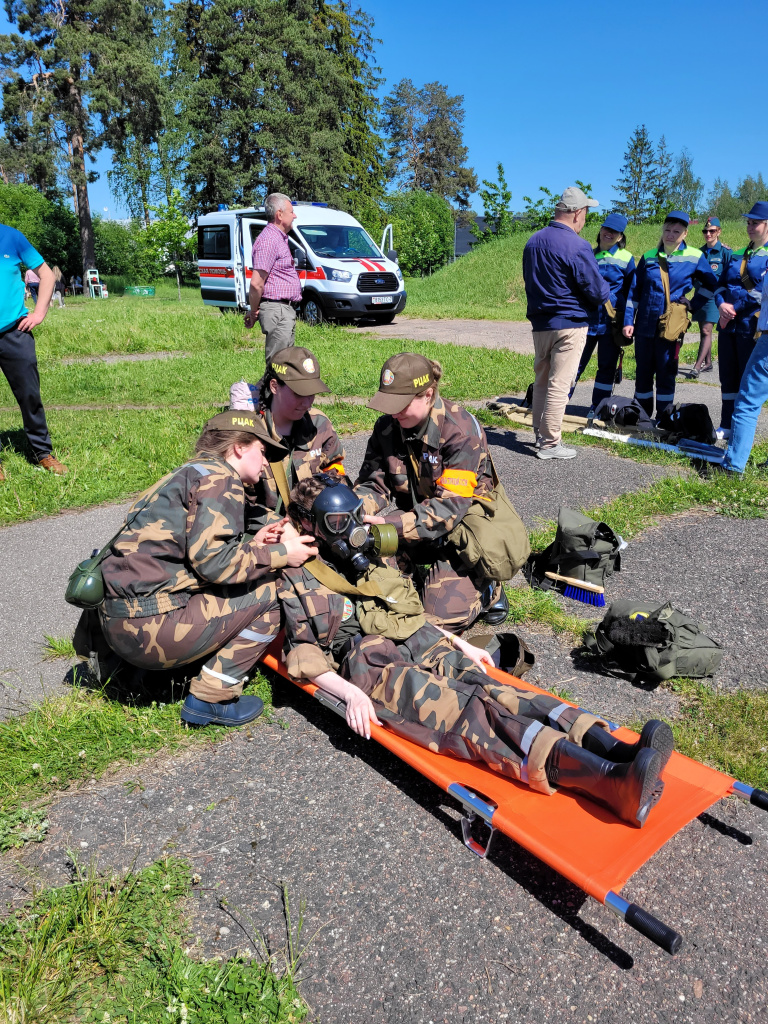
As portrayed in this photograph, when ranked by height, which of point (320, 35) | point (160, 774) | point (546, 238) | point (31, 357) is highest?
point (320, 35)

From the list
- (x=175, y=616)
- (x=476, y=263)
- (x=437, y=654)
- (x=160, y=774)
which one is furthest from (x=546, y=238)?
(x=476, y=263)

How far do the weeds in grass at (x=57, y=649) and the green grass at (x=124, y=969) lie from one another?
1721mm

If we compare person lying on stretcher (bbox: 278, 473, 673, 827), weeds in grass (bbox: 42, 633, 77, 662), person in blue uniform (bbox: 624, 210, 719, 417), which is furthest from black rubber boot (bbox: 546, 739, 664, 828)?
person in blue uniform (bbox: 624, 210, 719, 417)

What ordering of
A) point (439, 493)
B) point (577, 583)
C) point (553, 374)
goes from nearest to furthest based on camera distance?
point (439, 493), point (577, 583), point (553, 374)

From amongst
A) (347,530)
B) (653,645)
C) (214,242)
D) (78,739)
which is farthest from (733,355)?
(214,242)

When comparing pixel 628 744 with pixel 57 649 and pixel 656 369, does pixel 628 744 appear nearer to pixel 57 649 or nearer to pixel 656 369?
pixel 57 649

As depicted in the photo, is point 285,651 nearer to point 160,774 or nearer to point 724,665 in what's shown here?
point 160,774

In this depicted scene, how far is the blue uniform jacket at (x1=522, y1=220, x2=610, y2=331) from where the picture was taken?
6.75 metres

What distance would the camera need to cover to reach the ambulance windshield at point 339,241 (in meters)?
17.0

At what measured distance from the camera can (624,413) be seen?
8445 mm

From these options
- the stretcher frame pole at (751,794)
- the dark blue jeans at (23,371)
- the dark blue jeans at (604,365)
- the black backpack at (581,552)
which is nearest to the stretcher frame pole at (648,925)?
the stretcher frame pole at (751,794)

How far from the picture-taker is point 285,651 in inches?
134

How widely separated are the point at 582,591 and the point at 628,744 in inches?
78.8

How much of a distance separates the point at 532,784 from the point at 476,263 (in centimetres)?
2617
